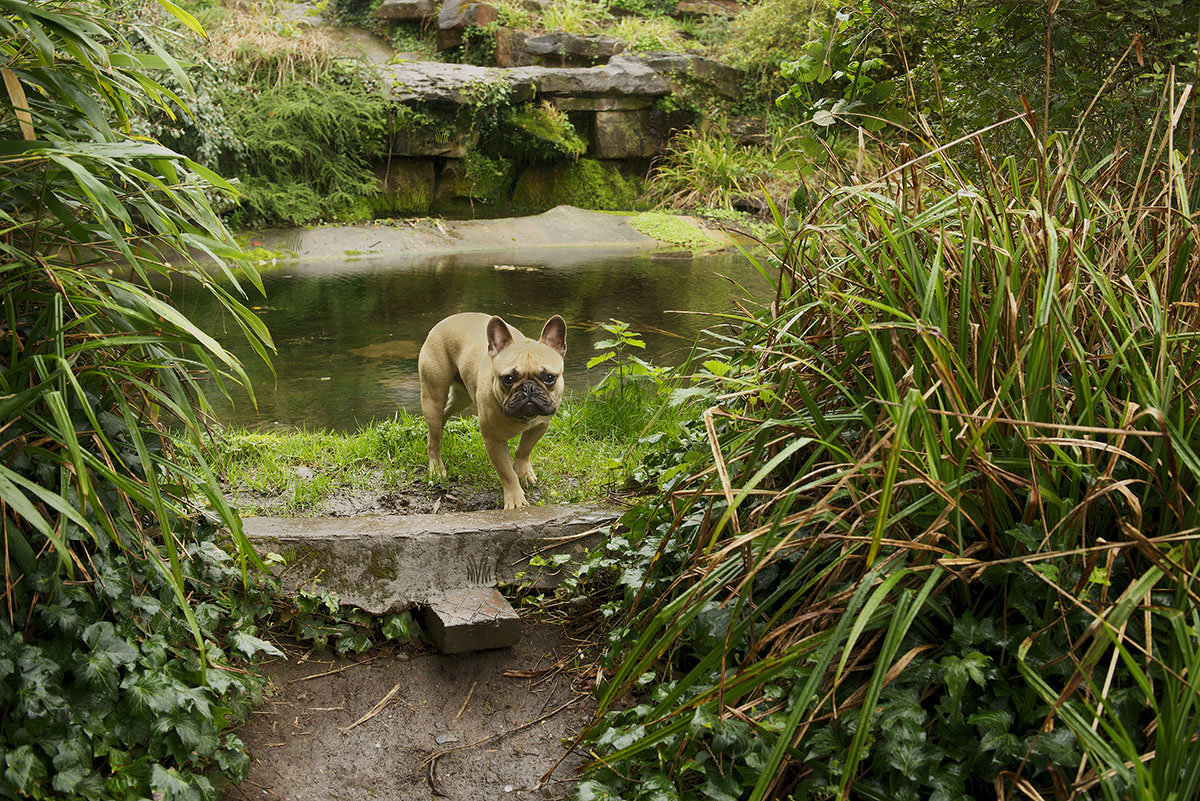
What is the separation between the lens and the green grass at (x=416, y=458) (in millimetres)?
4074

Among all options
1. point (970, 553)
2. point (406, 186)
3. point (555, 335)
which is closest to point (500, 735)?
point (970, 553)

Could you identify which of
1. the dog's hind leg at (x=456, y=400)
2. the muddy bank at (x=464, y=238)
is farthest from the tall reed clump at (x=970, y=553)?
the muddy bank at (x=464, y=238)

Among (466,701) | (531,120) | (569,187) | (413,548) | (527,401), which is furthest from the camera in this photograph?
(569,187)

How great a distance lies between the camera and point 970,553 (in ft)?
7.30

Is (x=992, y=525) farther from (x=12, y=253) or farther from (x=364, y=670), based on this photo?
(x=12, y=253)

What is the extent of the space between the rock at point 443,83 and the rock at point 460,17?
8.00 ft

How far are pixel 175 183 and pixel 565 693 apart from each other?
78.9 inches

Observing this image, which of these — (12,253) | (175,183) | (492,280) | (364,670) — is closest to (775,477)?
(364,670)

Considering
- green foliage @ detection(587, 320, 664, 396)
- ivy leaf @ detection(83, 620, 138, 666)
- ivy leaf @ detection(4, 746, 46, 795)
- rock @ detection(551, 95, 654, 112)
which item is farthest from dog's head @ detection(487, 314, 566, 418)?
rock @ detection(551, 95, 654, 112)

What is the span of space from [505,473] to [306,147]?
10.8 m

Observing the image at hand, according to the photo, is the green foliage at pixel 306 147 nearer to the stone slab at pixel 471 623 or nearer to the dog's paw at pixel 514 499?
the dog's paw at pixel 514 499

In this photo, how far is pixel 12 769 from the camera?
200cm

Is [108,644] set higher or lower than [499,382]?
lower

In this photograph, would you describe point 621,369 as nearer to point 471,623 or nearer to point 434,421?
point 434,421
